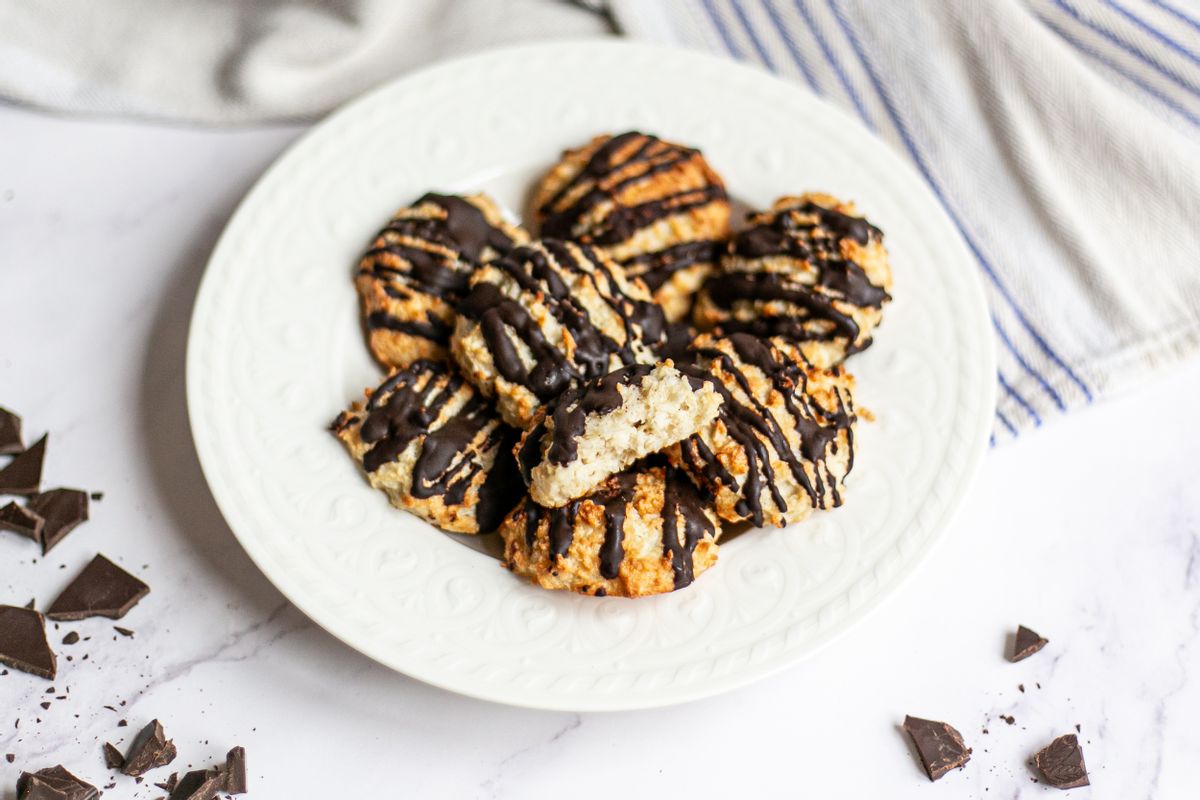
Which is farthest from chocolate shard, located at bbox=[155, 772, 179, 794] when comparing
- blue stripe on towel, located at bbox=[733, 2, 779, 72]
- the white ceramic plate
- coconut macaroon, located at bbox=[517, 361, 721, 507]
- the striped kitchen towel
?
blue stripe on towel, located at bbox=[733, 2, 779, 72]

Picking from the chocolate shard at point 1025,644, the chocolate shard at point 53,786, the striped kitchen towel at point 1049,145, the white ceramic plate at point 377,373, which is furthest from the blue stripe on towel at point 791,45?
the chocolate shard at point 53,786

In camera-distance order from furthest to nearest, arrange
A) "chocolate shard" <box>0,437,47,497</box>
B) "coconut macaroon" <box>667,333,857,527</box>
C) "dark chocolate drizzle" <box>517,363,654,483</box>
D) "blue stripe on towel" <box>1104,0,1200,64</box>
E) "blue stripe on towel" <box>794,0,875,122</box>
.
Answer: "blue stripe on towel" <box>794,0,875,122</box> < "blue stripe on towel" <box>1104,0,1200,64</box> < "chocolate shard" <box>0,437,47,497</box> < "coconut macaroon" <box>667,333,857,527</box> < "dark chocolate drizzle" <box>517,363,654,483</box>

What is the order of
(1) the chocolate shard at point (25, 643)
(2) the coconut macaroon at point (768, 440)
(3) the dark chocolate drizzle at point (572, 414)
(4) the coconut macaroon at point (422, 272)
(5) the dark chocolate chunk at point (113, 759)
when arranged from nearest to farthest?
1. (3) the dark chocolate drizzle at point (572, 414)
2. (2) the coconut macaroon at point (768, 440)
3. (5) the dark chocolate chunk at point (113, 759)
4. (1) the chocolate shard at point (25, 643)
5. (4) the coconut macaroon at point (422, 272)

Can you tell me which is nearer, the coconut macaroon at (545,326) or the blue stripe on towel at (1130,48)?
the coconut macaroon at (545,326)

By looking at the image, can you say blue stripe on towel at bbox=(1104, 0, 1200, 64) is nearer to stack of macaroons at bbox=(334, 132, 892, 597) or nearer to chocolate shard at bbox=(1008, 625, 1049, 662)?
stack of macaroons at bbox=(334, 132, 892, 597)

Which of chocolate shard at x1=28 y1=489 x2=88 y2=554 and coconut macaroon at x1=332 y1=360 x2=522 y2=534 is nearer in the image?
coconut macaroon at x1=332 y1=360 x2=522 y2=534

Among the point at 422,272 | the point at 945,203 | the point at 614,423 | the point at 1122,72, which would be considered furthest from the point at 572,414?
the point at 1122,72

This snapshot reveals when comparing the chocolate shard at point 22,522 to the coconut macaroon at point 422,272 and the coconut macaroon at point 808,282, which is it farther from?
the coconut macaroon at point 808,282
